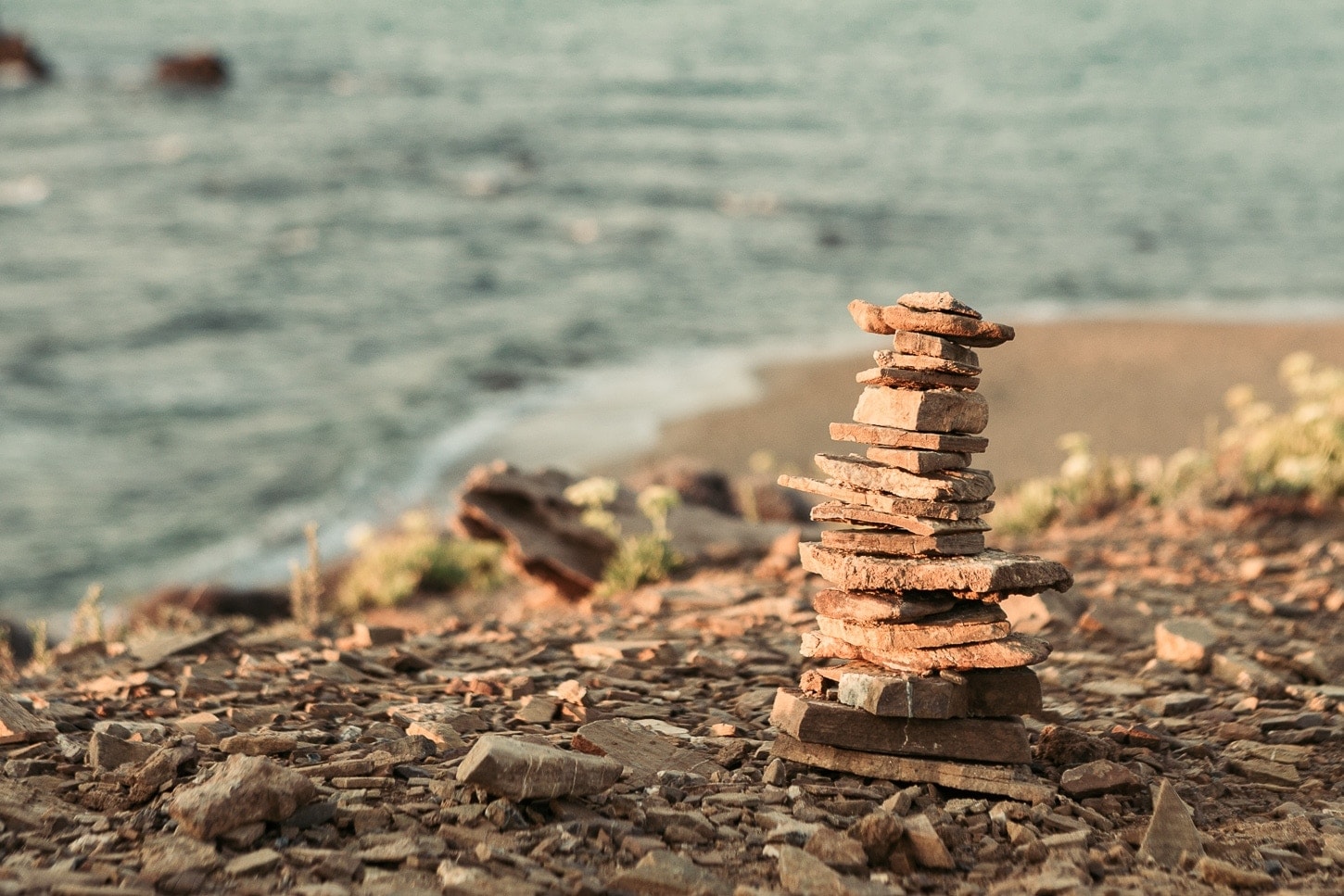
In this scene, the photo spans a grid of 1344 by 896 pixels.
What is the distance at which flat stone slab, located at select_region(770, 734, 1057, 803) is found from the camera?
4.56 metres

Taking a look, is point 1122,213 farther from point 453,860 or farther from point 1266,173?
point 453,860

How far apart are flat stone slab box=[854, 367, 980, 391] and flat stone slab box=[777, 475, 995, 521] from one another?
0.40 metres

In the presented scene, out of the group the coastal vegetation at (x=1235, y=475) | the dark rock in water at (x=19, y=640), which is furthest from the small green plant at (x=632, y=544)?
the dark rock in water at (x=19, y=640)

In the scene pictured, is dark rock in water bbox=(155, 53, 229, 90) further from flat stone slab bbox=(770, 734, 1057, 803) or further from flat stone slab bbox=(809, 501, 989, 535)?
flat stone slab bbox=(770, 734, 1057, 803)

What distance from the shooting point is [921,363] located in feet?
15.8

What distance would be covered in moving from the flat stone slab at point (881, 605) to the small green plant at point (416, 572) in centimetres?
561

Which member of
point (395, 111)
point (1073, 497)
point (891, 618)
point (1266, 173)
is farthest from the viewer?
point (395, 111)

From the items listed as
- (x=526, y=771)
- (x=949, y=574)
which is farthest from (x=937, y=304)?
(x=526, y=771)

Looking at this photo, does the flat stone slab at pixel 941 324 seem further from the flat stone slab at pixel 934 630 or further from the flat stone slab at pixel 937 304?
the flat stone slab at pixel 934 630

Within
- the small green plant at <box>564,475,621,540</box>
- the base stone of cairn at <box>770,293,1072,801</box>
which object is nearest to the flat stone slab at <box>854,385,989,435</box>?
the base stone of cairn at <box>770,293,1072,801</box>

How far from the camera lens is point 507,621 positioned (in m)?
7.96

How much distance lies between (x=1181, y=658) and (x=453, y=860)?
154 inches

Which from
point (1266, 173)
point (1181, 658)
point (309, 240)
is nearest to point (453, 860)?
point (1181, 658)

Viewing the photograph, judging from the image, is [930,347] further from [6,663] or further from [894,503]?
[6,663]
